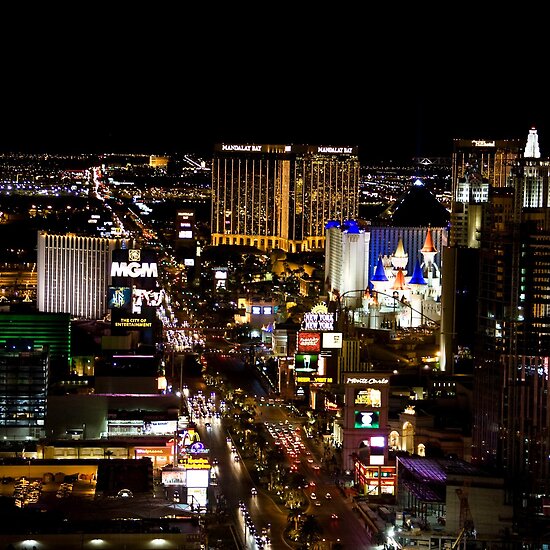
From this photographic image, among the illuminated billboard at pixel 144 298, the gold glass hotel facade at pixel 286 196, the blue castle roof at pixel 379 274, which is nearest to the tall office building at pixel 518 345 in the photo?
the illuminated billboard at pixel 144 298

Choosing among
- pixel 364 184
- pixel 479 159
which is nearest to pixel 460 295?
pixel 479 159

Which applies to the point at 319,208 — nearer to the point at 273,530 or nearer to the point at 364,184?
the point at 364,184

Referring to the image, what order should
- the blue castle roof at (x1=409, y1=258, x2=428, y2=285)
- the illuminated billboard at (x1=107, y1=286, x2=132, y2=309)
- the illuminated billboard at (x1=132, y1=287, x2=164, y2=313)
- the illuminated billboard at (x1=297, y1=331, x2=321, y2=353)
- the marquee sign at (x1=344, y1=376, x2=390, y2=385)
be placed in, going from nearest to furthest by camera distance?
the marquee sign at (x1=344, y1=376, x2=390, y2=385) < the illuminated billboard at (x1=297, y1=331, x2=321, y2=353) < the illuminated billboard at (x1=132, y1=287, x2=164, y2=313) < the illuminated billboard at (x1=107, y1=286, x2=132, y2=309) < the blue castle roof at (x1=409, y1=258, x2=428, y2=285)

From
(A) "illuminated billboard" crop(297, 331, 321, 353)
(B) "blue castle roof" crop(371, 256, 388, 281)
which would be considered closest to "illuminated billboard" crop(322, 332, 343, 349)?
(A) "illuminated billboard" crop(297, 331, 321, 353)

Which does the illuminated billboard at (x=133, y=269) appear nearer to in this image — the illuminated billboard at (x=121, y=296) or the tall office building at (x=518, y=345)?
the illuminated billboard at (x=121, y=296)

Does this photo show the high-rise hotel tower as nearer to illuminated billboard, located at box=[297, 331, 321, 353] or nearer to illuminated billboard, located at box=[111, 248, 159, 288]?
illuminated billboard, located at box=[297, 331, 321, 353]
